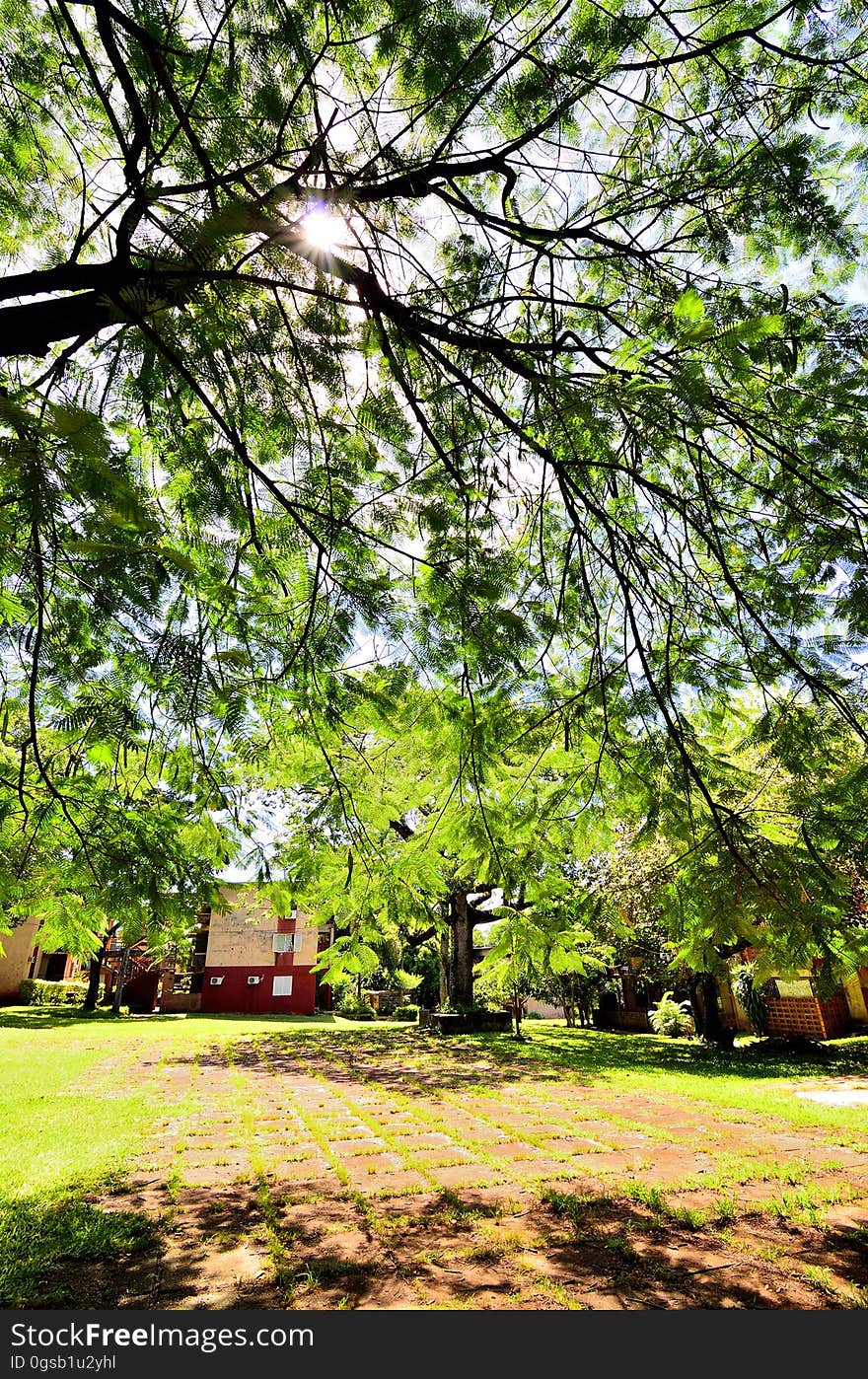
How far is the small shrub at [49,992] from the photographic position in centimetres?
2750

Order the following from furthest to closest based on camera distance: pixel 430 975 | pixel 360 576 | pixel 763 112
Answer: pixel 430 975 < pixel 360 576 < pixel 763 112

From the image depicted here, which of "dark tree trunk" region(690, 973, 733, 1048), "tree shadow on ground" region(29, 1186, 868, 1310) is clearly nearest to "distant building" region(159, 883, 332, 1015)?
"dark tree trunk" region(690, 973, 733, 1048)

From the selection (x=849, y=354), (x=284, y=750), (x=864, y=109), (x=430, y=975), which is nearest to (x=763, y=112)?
(x=864, y=109)

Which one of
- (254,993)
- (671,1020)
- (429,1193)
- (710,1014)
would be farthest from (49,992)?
(429,1193)

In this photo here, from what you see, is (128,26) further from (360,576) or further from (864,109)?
(864,109)

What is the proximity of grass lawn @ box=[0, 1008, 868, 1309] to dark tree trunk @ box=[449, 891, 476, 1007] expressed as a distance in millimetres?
10062

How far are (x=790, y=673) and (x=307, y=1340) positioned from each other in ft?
14.2

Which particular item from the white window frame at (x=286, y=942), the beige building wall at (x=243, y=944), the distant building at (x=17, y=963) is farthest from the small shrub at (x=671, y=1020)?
the distant building at (x=17, y=963)

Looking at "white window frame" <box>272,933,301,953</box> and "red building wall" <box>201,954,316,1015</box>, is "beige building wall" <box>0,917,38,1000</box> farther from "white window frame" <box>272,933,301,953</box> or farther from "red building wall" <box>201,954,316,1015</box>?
"white window frame" <box>272,933,301,953</box>

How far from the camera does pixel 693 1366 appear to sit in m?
2.56

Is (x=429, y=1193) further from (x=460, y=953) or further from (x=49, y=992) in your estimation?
(x=49, y=992)

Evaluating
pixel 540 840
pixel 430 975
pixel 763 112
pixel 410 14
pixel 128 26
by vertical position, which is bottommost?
pixel 430 975

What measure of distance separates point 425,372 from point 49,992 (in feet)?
111

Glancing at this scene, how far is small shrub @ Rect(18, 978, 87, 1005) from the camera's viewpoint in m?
27.5
